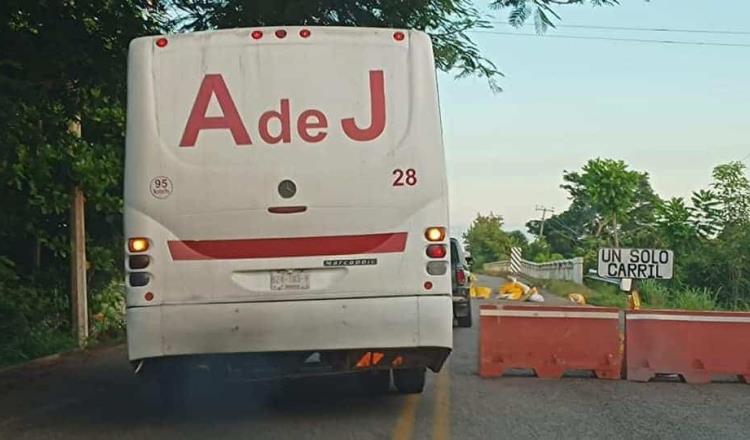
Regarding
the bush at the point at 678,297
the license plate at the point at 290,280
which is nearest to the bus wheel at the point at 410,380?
the license plate at the point at 290,280

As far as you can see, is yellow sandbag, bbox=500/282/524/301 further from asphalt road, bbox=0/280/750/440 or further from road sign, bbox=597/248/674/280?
asphalt road, bbox=0/280/750/440

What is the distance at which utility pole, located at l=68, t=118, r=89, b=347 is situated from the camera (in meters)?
18.6

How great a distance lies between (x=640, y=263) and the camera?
15266 millimetres

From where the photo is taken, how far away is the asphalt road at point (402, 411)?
9383 mm

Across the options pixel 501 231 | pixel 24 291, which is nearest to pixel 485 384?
pixel 24 291

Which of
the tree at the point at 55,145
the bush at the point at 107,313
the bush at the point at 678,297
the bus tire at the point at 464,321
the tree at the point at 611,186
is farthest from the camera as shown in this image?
the tree at the point at 611,186

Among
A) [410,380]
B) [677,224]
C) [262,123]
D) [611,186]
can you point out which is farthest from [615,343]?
[611,186]

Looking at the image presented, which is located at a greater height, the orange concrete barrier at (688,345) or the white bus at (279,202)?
the white bus at (279,202)

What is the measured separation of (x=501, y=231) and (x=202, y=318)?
11956cm

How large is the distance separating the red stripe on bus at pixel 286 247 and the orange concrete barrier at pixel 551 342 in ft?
13.9

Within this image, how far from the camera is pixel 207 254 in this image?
906 cm

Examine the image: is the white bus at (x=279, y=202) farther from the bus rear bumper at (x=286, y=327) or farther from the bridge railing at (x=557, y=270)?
the bridge railing at (x=557, y=270)

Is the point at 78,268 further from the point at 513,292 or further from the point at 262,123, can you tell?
the point at 513,292

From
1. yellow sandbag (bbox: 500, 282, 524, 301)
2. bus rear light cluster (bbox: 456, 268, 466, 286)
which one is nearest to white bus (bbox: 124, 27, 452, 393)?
bus rear light cluster (bbox: 456, 268, 466, 286)
